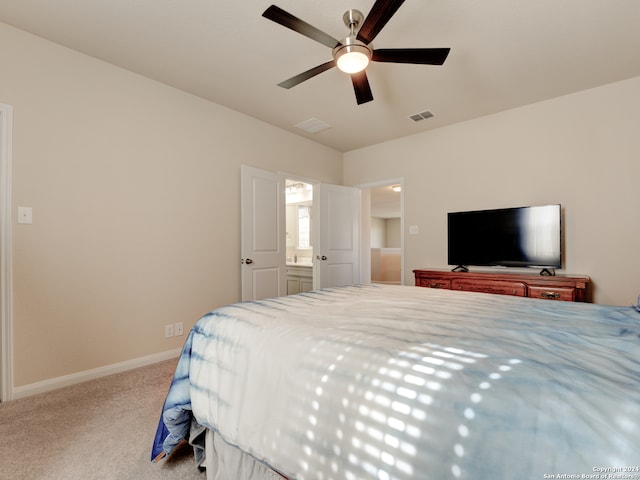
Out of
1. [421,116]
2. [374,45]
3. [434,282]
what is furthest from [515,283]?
[374,45]

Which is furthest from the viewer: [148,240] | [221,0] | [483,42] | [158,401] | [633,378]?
[148,240]

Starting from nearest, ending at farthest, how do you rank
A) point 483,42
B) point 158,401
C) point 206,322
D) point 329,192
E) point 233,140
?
1. point 206,322
2. point 158,401
3. point 483,42
4. point 233,140
5. point 329,192

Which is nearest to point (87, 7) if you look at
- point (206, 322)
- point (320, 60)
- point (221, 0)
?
point (221, 0)

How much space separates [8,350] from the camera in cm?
227

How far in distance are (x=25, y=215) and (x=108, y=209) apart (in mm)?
545

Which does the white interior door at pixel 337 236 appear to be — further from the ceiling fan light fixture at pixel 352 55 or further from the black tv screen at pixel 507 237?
the ceiling fan light fixture at pixel 352 55

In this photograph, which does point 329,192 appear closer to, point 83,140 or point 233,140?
point 233,140

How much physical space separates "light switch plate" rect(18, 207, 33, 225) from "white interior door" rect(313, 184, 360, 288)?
315 centimetres

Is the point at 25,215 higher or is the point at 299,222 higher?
the point at 299,222

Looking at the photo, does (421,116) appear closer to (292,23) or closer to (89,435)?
(292,23)

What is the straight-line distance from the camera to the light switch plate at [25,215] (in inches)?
92.1

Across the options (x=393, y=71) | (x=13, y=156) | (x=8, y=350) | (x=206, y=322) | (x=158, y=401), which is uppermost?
(x=393, y=71)

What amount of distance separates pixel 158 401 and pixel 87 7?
277cm

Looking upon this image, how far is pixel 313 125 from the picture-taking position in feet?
13.8
